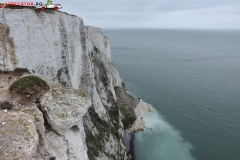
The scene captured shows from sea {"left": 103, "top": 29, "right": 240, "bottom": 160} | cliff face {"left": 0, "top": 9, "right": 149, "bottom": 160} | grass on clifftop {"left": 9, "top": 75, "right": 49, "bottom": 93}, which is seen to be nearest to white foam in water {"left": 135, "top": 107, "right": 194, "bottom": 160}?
sea {"left": 103, "top": 29, "right": 240, "bottom": 160}

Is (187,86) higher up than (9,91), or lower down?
lower down

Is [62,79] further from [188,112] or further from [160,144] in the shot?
[188,112]

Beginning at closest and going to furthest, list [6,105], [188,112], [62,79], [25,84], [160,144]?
[6,105] → [25,84] → [62,79] → [160,144] → [188,112]

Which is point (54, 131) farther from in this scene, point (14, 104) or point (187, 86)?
point (187, 86)

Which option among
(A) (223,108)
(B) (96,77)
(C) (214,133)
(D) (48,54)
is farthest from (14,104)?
(A) (223,108)

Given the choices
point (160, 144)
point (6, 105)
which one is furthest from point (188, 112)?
point (6, 105)

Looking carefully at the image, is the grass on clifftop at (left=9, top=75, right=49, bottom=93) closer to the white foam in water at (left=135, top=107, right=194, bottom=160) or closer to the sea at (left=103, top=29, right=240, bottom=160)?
the white foam in water at (left=135, top=107, right=194, bottom=160)
